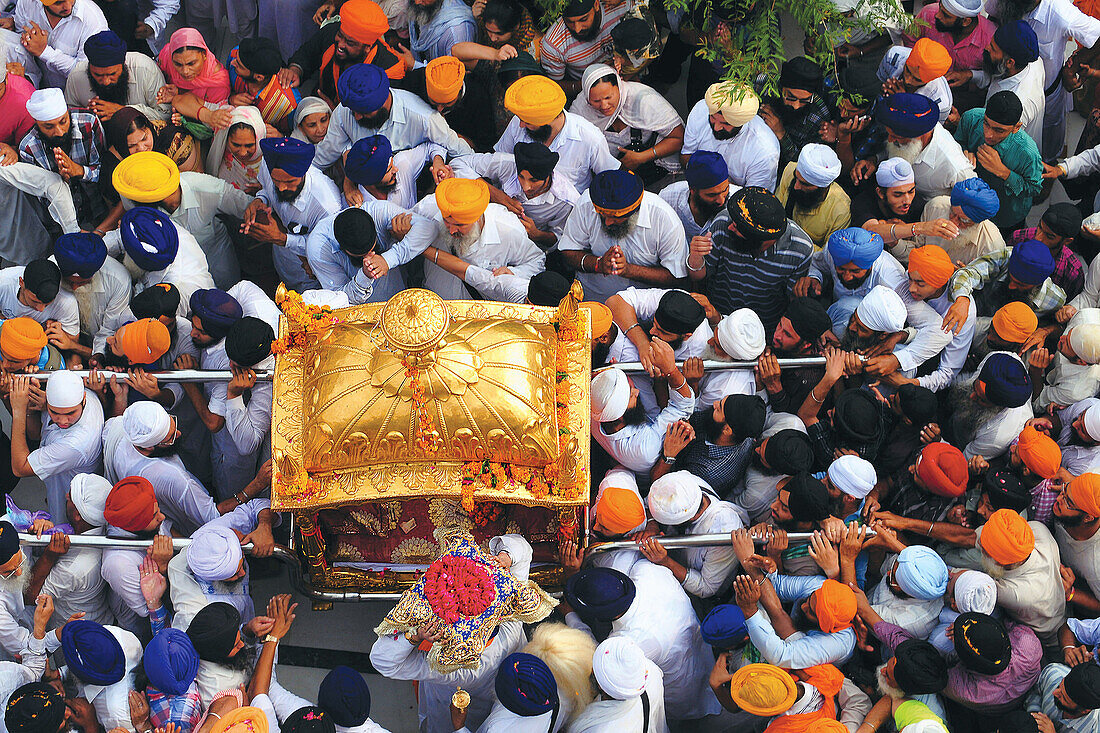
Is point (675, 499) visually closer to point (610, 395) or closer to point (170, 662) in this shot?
point (610, 395)

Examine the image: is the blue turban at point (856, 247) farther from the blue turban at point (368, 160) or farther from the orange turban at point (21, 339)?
the orange turban at point (21, 339)

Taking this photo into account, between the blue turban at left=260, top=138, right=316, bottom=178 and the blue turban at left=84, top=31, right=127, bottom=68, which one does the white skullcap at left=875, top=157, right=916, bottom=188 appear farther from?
the blue turban at left=84, top=31, right=127, bottom=68

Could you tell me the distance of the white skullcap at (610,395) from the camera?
5531 millimetres

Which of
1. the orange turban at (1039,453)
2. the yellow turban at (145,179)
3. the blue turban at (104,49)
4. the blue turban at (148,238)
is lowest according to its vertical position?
the orange turban at (1039,453)

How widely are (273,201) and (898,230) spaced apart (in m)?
3.80

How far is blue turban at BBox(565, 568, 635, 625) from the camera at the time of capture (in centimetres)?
495

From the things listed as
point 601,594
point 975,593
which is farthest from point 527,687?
point 975,593

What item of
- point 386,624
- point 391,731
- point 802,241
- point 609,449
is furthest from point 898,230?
point 391,731

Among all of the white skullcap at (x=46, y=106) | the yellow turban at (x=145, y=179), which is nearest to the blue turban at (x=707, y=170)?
the yellow turban at (x=145, y=179)

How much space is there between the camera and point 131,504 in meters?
5.23

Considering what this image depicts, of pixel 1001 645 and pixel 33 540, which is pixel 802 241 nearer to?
pixel 1001 645

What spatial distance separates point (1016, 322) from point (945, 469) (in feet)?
3.38

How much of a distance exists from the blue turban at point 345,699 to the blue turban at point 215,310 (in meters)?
2.05

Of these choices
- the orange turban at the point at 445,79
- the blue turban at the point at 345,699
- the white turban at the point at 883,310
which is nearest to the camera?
the blue turban at the point at 345,699
